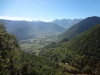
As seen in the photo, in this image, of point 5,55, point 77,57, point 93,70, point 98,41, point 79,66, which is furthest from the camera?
point 98,41

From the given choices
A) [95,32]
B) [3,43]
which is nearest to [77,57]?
[95,32]

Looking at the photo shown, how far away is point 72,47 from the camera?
509 ft

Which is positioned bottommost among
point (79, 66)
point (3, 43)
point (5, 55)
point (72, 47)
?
point (79, 66)

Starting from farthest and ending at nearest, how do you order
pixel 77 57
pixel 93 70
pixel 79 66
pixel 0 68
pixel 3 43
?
pixel 77 57 < pixel 79 66 < pixel 93 70 < pixel 3 43 < pixel 0 68

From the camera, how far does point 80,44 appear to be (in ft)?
502

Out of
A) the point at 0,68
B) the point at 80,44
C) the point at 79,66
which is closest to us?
the point at 0,68

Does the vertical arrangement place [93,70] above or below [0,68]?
below

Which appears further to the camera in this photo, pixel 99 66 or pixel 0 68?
pixel 99 66

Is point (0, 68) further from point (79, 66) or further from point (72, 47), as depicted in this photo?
point (72, 47)

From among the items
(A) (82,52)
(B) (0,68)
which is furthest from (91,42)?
(B) (0,68)

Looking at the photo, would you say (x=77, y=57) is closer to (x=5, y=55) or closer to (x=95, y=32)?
(x=95, y=32)

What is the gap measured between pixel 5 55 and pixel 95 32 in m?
123

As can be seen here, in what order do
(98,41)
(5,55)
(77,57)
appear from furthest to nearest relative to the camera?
(98,41)
(77,57)
(5,55)

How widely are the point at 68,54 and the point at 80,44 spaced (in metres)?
20.1
